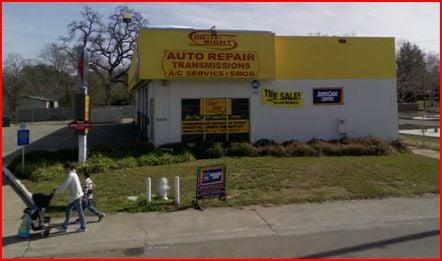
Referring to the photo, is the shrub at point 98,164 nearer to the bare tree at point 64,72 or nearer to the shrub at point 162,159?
the shrub at point 162,159

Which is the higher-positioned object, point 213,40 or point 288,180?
point 213,40

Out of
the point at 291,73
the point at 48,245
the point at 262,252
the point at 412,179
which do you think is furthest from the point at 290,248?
the point at 291,73

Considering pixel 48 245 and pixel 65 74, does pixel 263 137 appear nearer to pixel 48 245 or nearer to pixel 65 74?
pixel 48 245

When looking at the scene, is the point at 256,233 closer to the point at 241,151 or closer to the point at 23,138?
the point at 241,151

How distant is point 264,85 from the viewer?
2048 centimetres

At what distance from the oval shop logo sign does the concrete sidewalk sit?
32.3ft

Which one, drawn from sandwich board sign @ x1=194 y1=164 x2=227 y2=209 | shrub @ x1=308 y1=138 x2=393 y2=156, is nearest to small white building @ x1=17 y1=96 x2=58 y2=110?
shrub @ x1=308 y1=138 x2=393 y2=156

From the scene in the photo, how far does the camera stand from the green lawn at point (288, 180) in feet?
39.5

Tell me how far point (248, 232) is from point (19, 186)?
7763 mm

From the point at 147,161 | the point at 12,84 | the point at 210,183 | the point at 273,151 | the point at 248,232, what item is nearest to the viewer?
the point at 248,232

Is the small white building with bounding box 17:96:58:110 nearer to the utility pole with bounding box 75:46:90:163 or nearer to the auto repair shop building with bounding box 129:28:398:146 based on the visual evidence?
the auto repair shop building with bounding box 129:28:398:146

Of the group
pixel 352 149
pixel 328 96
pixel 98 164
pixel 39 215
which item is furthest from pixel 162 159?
pixel 328 96

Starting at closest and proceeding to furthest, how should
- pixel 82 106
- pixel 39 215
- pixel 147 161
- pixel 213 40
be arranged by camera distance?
pixel 39 215 → pixel 82 106 → pixel 147 161 → pixel 213 40

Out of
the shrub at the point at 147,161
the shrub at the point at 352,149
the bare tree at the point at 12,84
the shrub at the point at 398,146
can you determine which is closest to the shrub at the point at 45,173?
the shrub at the point at 147,161
